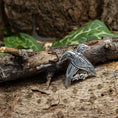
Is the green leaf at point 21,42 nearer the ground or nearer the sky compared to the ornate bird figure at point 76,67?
nearer the ground

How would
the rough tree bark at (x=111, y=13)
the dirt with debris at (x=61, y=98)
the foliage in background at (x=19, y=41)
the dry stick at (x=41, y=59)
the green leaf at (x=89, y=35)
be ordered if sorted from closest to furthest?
the dirt with debris at (x=61, y=98)
the dry stick at (x=41, y=59)
the green leaf at (x=89, y=35)
the foliage in background at (x=19, y=41)
the rough tree bark at (x=111, y=13)

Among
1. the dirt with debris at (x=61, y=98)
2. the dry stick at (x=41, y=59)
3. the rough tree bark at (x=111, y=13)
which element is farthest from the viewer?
the rough tree bark at (x=111, y=13)

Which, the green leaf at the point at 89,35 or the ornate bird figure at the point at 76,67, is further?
the green leaf at the point at 89,35

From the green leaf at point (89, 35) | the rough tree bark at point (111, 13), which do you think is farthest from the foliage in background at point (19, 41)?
the rough tree bark at point (111, 13)

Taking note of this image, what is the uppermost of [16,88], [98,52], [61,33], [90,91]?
[98,52]

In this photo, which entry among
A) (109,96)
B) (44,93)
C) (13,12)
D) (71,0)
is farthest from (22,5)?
(109,96)

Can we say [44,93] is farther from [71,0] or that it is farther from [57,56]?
[71,0]

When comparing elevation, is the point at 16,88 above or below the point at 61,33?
above

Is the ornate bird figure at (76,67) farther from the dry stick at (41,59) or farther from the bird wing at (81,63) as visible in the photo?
the dry stick at (41,59)
